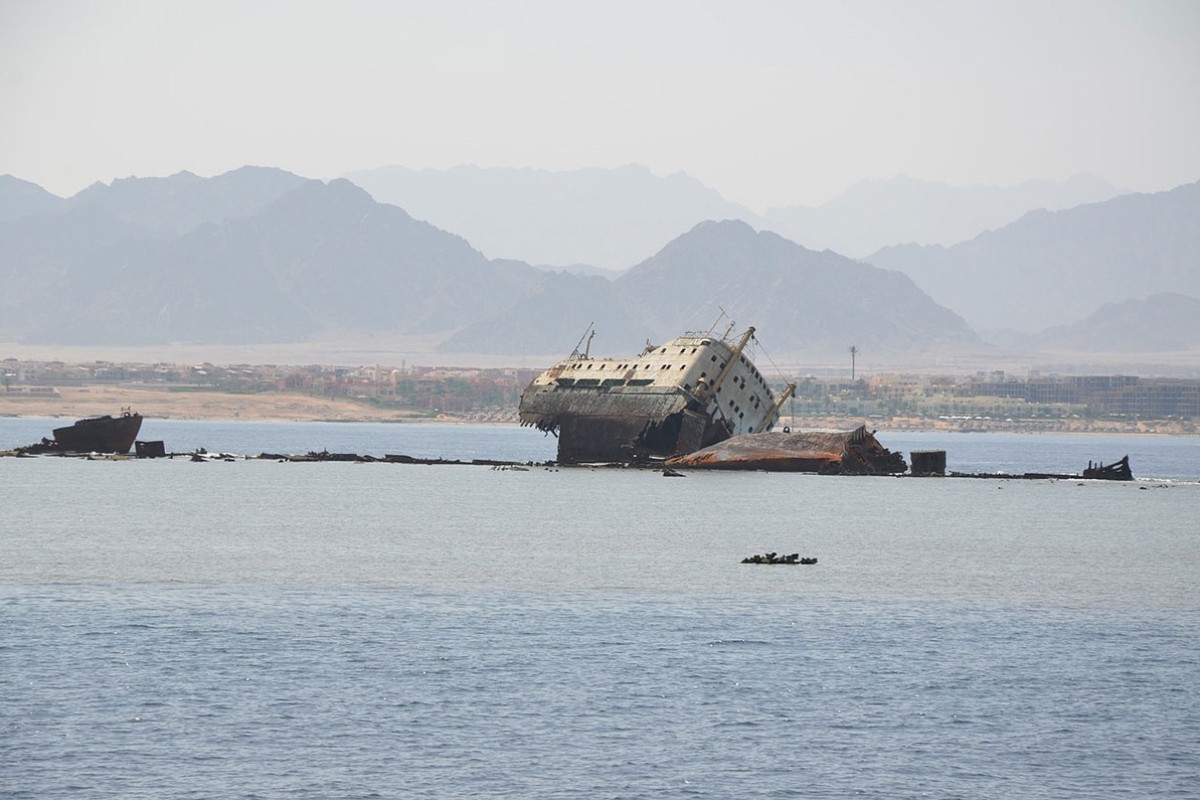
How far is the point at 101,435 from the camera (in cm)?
15975

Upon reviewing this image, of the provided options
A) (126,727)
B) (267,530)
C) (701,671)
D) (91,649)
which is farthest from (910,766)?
(267,530)

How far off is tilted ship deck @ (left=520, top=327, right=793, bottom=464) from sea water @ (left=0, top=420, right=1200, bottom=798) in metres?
30.9

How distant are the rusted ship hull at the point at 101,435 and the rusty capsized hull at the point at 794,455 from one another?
53057 millimetres

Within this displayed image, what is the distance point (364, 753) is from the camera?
37.0 meters

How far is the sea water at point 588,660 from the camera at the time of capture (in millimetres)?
36094

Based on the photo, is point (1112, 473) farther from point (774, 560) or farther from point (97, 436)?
point (97, 436)

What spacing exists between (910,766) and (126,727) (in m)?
16.4

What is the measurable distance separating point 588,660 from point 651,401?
77255 millimetres

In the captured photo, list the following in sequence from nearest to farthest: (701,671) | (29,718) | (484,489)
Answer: (29,718)
(701,671)
(484,489)

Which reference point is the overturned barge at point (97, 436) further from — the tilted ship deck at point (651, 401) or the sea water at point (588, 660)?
the sea water at point (588, 660)

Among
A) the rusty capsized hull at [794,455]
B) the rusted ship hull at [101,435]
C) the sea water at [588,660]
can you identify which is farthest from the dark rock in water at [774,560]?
the rusted ship hull at [101,435]

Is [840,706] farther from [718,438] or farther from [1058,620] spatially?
[718,438]

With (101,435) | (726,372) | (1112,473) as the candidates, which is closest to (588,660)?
(726,372)

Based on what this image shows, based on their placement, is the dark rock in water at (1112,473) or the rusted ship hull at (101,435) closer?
the dark rock in water at (1112,473)
